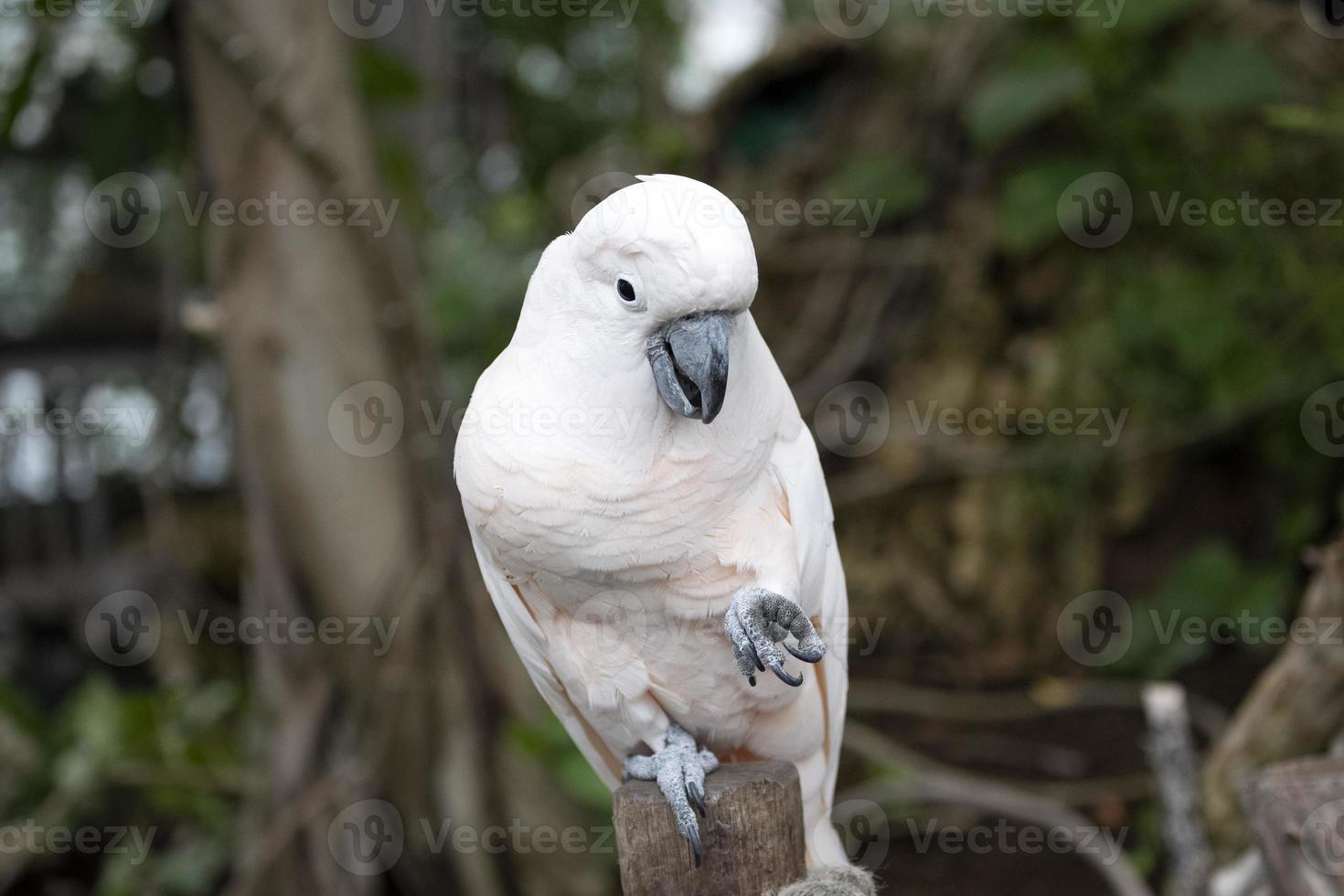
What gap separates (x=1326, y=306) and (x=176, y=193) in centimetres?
358

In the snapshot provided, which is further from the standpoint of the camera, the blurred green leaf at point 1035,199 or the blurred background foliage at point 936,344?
the blurred green leaf at point 1035,199

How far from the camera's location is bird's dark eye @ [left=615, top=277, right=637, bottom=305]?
3.73 ft

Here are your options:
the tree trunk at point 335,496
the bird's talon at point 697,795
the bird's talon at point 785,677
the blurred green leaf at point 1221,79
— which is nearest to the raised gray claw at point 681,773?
the bird's talon at point 697,795

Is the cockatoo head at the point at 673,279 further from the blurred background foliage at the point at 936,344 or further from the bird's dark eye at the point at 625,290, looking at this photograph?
the blurred background foliage at the point at 936,344

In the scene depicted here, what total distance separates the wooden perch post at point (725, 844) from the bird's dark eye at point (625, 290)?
0.57 m

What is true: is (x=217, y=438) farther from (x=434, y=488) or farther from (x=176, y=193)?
(x=434, y=488)

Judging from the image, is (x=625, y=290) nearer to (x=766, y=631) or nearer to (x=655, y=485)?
(x=655, y=485)

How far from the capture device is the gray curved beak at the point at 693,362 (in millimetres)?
1103

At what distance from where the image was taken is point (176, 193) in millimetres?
3164

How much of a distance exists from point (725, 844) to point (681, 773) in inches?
4.2

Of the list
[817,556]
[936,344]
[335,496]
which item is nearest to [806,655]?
[817,556]

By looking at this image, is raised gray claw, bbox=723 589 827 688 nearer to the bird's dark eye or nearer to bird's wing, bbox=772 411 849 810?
bird's wing, bbox=772 411 849 810

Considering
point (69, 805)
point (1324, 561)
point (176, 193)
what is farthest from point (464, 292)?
point (1324, 561)

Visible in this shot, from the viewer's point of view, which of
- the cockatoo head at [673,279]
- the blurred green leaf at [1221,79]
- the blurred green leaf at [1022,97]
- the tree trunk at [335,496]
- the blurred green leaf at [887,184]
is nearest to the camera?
the cockatoo head at [673,279]
